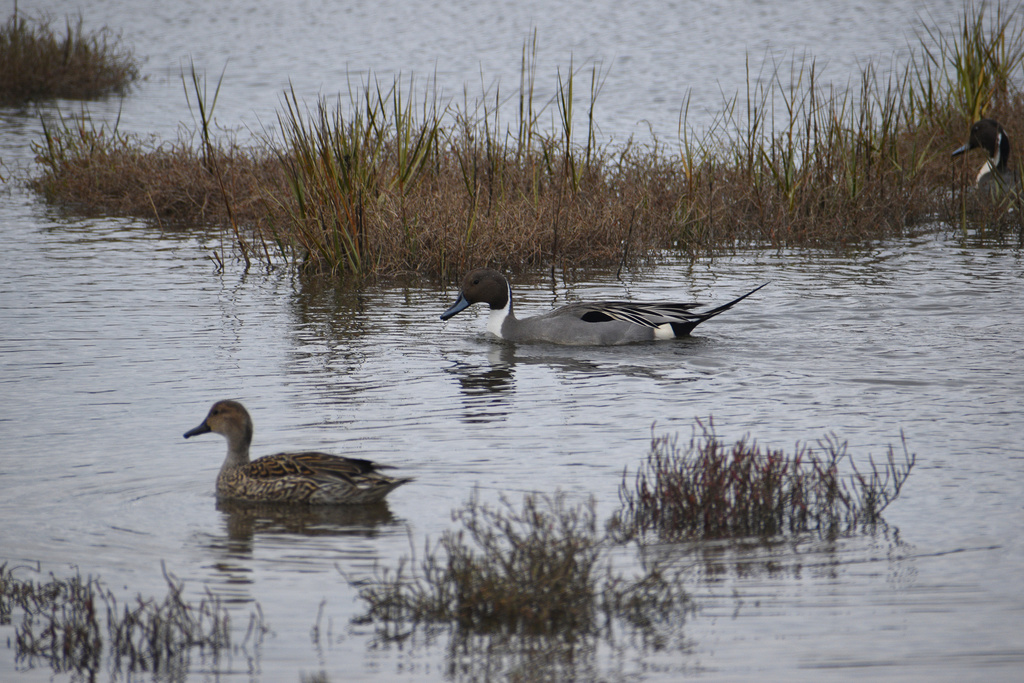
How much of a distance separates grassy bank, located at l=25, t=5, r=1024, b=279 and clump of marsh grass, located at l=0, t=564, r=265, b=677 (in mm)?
6657

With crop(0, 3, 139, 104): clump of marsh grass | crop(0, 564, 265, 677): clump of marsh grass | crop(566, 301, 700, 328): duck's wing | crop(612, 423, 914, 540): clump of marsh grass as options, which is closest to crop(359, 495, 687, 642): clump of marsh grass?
crop(0, 564, 265, 677): clump of marsh grass

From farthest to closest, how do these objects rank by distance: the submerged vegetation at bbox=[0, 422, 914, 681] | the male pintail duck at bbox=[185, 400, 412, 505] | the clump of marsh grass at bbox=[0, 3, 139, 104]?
the clump of marsh grass at bbox=[0, 3, 139, 104] < the male pintail duck at bbox=[185, 400, 412, 505] < the submerged vegetation at bbox=[0, 422, 914, 681]

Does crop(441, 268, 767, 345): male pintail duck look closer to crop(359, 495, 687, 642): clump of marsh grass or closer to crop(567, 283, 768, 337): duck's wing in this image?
crop(567, 283, 768, 337): duck's wing

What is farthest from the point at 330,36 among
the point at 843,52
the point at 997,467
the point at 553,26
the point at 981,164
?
the point at 997,467

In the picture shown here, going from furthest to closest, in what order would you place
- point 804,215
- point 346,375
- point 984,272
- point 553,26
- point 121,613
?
point 553,26 → point 804,215 → point 984,272 → point 346,375 → point 121,613

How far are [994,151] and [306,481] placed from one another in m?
11.5

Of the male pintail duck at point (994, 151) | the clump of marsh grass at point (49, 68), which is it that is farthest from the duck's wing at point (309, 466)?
the clump of marsh grass at point (49, 68)

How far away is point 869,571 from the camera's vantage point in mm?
4758

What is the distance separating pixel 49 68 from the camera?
26047 millimetres

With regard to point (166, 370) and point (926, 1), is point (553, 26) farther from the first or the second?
point (166, 370)

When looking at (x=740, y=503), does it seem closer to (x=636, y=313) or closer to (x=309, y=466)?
(x=309, y=466)

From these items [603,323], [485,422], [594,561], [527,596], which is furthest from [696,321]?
[527,596]

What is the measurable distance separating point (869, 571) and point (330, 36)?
117 ft

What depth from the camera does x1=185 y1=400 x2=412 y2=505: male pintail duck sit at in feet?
18.6
